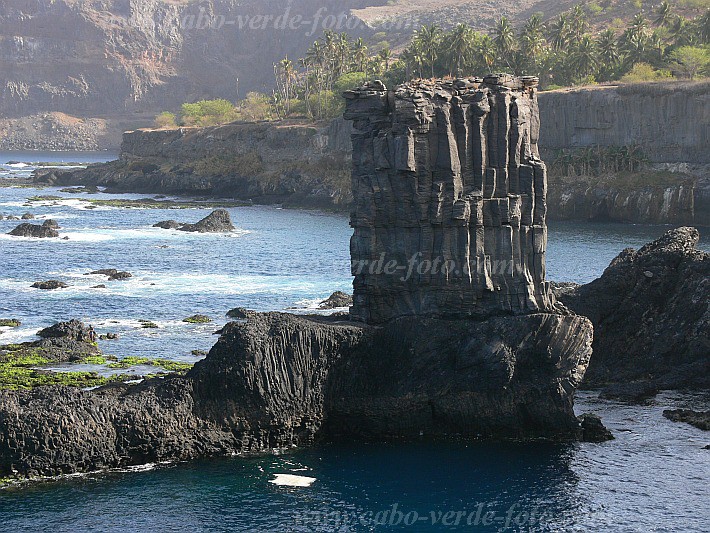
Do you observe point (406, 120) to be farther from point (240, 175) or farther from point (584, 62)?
point (240, 175)

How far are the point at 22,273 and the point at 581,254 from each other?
55.4m

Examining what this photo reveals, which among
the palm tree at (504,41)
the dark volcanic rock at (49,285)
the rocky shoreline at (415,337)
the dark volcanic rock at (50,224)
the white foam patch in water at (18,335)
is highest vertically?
the palm tree at (504,41)

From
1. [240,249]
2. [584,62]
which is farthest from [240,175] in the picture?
[240,249]

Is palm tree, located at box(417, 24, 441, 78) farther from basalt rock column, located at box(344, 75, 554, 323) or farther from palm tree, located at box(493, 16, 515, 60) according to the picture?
basalt rock column, located at box(344, 75, 554, 323)

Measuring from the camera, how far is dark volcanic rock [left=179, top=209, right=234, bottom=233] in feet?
452

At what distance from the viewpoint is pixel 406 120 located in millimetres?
52438

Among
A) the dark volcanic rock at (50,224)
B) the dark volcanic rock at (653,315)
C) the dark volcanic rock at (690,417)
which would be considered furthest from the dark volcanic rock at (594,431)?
the dark volcanic rock at (50,224)

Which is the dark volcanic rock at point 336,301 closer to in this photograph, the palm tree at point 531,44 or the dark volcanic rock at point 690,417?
the dark volcanic rock at point 690,417

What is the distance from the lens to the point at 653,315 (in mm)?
63594

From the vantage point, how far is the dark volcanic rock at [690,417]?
52.4 meters

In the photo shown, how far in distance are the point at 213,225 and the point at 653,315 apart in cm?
8299

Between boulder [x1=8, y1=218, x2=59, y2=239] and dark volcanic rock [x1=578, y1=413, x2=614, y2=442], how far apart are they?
299 ft

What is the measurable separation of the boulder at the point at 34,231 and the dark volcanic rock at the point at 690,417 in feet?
300

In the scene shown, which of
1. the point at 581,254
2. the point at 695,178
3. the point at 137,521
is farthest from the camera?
the point at 695,178
